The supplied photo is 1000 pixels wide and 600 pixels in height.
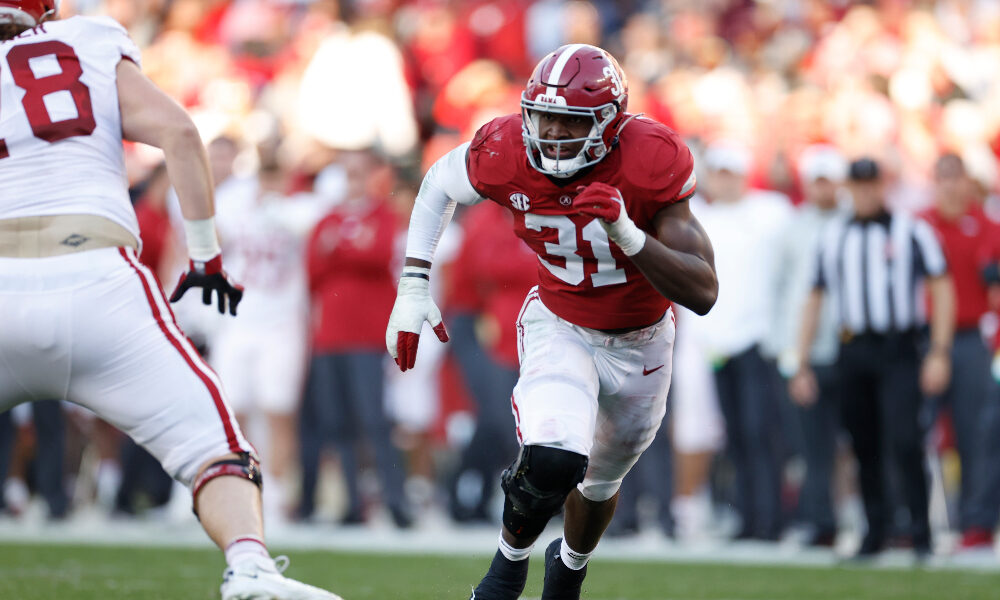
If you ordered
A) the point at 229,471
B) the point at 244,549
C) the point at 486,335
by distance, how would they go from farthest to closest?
the point at 486,335 → the point at 229,471 → the point at 244,549

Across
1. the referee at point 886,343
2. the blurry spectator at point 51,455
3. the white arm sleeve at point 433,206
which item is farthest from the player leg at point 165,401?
the blurry spectator at point 51,455

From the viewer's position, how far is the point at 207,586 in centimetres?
596

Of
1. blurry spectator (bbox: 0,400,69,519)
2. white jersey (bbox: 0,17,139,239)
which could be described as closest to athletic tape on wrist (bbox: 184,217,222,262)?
white jersey (bbox: 0,17,139,239)

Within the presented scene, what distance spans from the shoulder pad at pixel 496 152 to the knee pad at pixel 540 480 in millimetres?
866

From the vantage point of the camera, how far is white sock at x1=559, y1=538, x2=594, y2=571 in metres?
4.86

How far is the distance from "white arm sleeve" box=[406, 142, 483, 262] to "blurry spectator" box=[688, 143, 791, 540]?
13.7 ft

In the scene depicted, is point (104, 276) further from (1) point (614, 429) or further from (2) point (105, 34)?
(1) point (614, 429)

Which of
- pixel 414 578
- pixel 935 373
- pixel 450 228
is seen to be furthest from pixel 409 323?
pixel 450 228

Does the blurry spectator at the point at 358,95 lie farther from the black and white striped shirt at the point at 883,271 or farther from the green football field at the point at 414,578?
the green football field at the point at 414,578

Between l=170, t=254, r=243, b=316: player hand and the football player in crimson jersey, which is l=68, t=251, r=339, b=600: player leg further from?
the football player in crimson jersey

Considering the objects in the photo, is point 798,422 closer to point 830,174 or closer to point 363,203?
point 830,174

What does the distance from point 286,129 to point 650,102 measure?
2926 mm

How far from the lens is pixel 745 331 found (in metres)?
8.73

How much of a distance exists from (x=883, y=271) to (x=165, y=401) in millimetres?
5037
